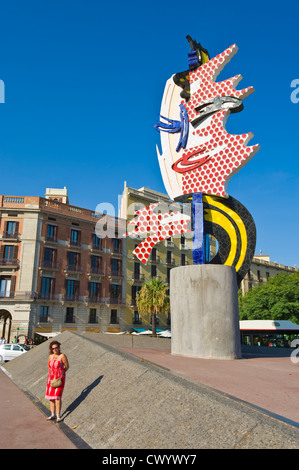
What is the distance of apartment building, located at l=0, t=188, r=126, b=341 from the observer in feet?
116

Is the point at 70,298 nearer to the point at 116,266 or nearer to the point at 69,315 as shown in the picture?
the point at 69,315

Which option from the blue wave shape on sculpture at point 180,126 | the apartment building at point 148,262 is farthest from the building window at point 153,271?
the blue wave shape on sculpture at point 180,126

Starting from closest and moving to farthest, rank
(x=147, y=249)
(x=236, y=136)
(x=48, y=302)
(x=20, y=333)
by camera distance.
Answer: (x=236, y=136), (x=147, y=249), (x=20, y=333), (x=48, y=302)

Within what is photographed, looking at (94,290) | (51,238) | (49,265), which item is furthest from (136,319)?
(51,238)

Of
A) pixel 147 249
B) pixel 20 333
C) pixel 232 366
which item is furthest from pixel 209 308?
pixel 20 333

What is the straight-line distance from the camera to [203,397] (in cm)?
525

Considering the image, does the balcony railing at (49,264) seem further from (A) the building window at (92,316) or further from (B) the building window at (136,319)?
(B) the building window at (136,319)

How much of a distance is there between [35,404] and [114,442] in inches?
144

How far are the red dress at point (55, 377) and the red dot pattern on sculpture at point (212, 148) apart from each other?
10860 millimetres

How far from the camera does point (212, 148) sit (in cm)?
1584

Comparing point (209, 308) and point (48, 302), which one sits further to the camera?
point (48, 302)

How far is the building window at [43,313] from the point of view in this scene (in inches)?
1398

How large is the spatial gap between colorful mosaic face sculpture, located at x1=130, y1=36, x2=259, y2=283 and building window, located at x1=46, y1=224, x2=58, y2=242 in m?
23.2
